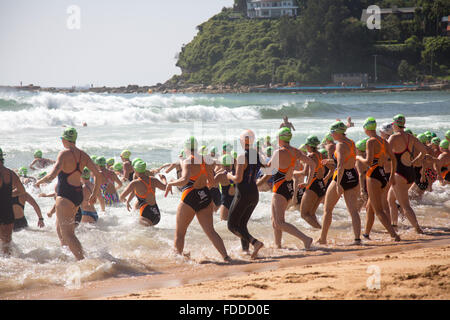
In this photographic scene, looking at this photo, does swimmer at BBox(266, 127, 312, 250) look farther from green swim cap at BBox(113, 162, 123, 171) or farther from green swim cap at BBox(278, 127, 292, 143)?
green swim cap at BBox(113, 162, 123, 171)

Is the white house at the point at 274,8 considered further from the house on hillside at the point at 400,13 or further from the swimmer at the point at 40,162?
the swimmer at the point at 40,162

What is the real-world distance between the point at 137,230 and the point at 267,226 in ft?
8.65

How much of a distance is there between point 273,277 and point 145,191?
3.78 m

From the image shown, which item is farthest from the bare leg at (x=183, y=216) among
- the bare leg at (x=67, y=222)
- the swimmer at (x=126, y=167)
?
the swimmer at (x=126, y=167)

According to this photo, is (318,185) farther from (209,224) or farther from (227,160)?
(209,224)

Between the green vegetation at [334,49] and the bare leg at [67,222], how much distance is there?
343ft

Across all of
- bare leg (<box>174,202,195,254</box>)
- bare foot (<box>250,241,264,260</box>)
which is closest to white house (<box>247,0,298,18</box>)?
bare foot (<box>250,241,264,260</box>)

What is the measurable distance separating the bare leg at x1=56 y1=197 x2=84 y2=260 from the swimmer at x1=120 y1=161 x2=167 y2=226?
1.93 m

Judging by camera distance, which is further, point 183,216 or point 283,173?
point 283,173

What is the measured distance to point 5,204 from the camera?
7.51 metres

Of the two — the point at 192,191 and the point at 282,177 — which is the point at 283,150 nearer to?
the point at 282,177

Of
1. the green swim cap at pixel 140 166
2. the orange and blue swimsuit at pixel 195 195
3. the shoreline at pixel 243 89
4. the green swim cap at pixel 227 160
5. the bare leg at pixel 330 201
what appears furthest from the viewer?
the shoreline at pixel 243 89

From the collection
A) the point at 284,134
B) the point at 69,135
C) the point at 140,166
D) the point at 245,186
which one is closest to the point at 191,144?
the point at 245,186

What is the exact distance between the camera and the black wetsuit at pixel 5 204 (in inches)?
294
